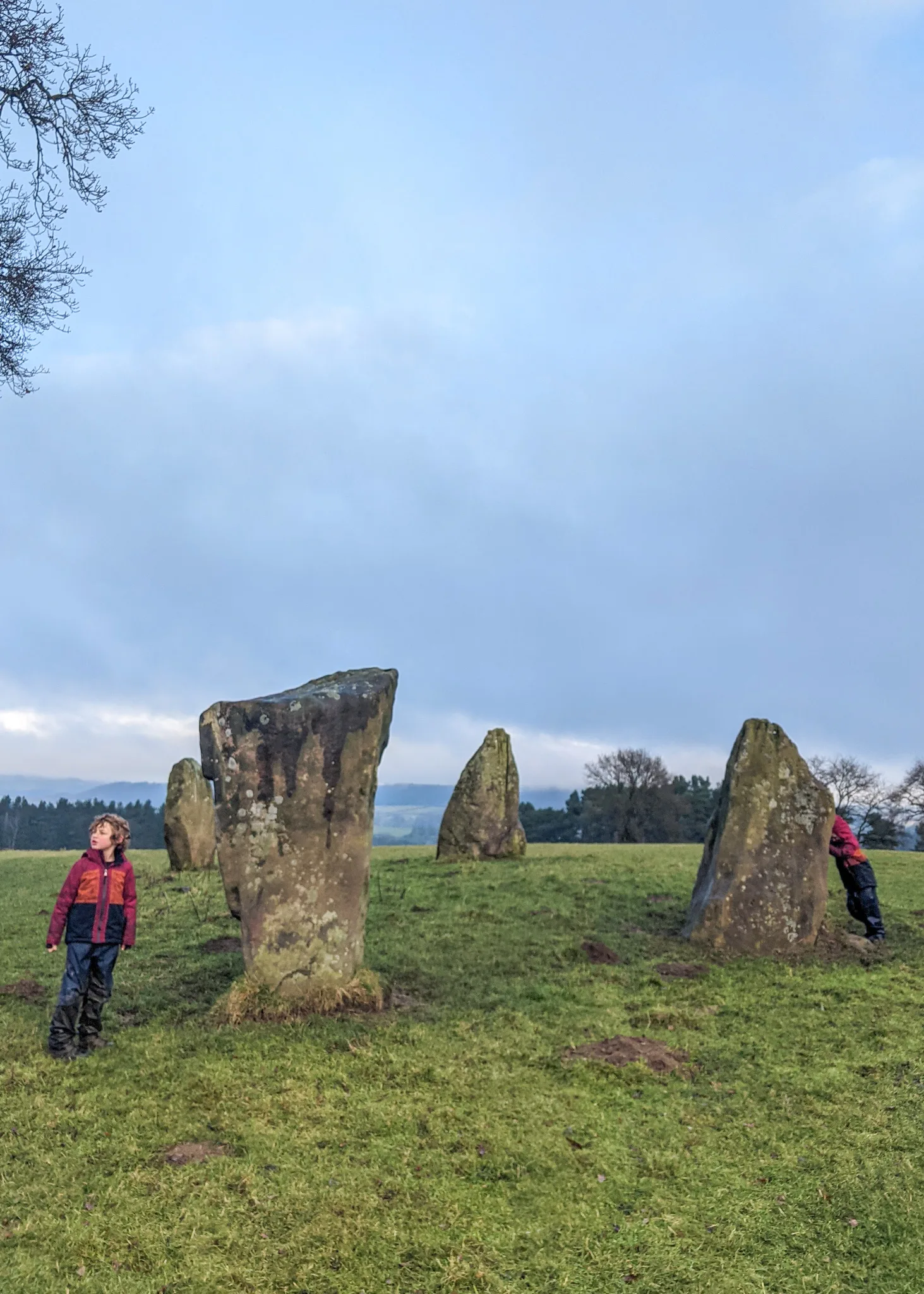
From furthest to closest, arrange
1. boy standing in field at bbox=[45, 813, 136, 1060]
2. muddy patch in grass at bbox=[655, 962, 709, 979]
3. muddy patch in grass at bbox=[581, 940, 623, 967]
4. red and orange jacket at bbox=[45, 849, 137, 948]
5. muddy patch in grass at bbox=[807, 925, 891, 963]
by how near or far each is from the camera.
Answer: muddy patch in grass at bbox=[807, 925, 891, 963] → muddy patch in grass at bbox=[581, 940, 623, 967] → muddy patch in grass at bbox=[655, 962, 709, 979] → red and orange jacket at bbox=[45, 849, 137, 948] → boy standing in field at bbox=[45, 813, 136, 1060]

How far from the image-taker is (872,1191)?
557cm

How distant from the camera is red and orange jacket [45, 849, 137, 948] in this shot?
8016 millimetres

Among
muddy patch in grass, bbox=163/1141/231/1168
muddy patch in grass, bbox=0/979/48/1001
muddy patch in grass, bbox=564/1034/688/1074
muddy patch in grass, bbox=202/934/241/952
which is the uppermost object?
muddy patch in grass, bbox=202/934/241/952

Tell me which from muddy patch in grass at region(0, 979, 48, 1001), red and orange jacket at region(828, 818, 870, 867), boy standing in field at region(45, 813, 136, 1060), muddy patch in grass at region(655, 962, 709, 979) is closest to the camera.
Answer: boy standing in field at region(45, 813, 136, 1060)

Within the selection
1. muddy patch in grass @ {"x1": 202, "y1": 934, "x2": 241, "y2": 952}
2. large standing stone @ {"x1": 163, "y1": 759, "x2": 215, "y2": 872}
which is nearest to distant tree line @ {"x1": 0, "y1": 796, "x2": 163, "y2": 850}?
large standing stone @ {"x1": 163, "y1": 759, "x2": 215, "y2": 872}

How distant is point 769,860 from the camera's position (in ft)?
38.5

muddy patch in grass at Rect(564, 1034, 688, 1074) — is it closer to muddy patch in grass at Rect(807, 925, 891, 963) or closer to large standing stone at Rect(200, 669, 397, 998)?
large standing stone at Rect(200, 669, 397, 998)

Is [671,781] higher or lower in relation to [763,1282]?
higher

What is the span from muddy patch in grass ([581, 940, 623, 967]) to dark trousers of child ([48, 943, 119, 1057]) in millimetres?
6140

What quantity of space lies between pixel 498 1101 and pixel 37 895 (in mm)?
14393

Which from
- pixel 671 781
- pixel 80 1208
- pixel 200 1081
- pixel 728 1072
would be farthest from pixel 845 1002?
pixel 671 781

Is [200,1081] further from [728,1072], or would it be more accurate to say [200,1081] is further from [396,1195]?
[728,1072]

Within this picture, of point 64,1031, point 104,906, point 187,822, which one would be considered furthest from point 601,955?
point 187,822

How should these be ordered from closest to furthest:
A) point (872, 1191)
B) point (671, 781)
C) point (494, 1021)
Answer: point (872, 1191) < point (494, 1021) < point (671, 781)
